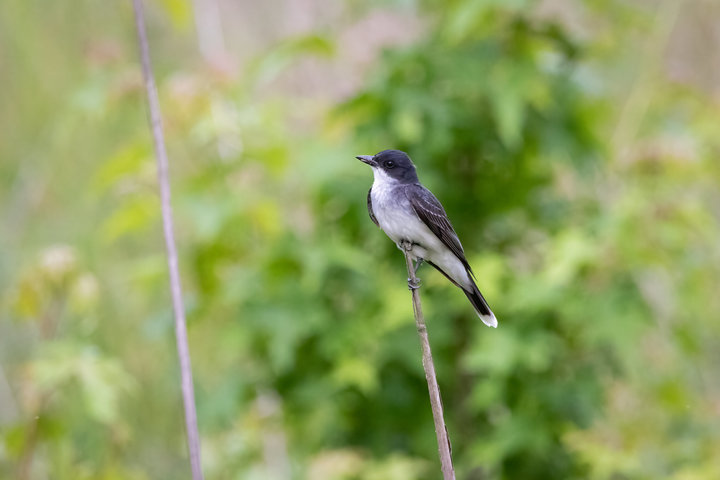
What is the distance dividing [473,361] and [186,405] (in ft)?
6.02

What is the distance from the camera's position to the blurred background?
309 centimetres

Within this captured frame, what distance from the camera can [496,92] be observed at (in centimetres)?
316

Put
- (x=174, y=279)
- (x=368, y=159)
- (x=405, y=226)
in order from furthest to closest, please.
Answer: (x=405, y=226), (x=368, y=159), (x=174, y=279)

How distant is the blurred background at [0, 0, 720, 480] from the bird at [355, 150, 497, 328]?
0.65 m

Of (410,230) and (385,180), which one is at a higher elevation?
(385,180)

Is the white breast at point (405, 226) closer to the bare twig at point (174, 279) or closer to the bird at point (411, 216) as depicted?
the bird at point (411, 216)

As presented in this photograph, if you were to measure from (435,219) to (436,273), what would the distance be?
0.91 m

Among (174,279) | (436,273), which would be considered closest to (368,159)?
(174,279)

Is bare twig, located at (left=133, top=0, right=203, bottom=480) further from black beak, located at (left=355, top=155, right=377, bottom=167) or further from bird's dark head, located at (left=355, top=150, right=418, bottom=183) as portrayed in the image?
bird's dark head, located at (left=355, top=150, right=418, bottom=183)

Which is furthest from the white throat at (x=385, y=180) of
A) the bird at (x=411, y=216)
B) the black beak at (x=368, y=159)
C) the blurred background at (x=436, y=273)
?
the blurred background at (x=436, y=273)

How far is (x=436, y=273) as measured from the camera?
3.22m

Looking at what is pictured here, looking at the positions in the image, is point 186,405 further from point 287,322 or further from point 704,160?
point 704,160

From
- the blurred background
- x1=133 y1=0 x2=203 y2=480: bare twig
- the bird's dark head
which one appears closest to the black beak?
the bird's dark head

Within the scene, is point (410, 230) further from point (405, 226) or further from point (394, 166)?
point (394, 166)
